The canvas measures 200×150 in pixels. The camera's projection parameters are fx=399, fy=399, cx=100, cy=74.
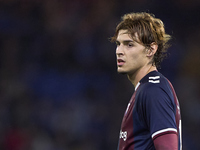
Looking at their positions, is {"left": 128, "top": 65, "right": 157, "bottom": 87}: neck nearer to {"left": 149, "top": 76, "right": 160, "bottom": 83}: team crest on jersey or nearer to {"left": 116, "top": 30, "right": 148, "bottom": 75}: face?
{"left": 116, "top": 30, "right": 148, "bottom": 75}: face

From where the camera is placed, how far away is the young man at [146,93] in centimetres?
223

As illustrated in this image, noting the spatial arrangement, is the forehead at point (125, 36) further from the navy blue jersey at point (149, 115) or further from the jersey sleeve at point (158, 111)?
the jersey sleeve at point (158, 111)

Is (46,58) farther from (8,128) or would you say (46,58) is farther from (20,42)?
(8,128)

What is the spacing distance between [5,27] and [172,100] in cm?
610

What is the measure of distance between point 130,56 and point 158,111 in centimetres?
52

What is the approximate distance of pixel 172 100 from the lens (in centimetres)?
232

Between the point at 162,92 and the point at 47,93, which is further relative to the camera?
the point at 47,93

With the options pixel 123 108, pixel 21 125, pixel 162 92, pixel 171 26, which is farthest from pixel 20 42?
pixel 162 92

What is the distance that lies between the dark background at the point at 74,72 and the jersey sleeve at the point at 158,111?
15.1ft

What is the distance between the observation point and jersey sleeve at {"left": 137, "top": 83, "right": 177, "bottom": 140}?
222cm

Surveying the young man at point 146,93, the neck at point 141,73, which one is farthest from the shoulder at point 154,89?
the neck at point 141,73

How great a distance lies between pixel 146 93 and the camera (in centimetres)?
232

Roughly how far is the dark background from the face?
4.33m

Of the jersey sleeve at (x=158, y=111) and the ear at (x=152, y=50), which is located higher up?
the ear at (x=152, y=50)
